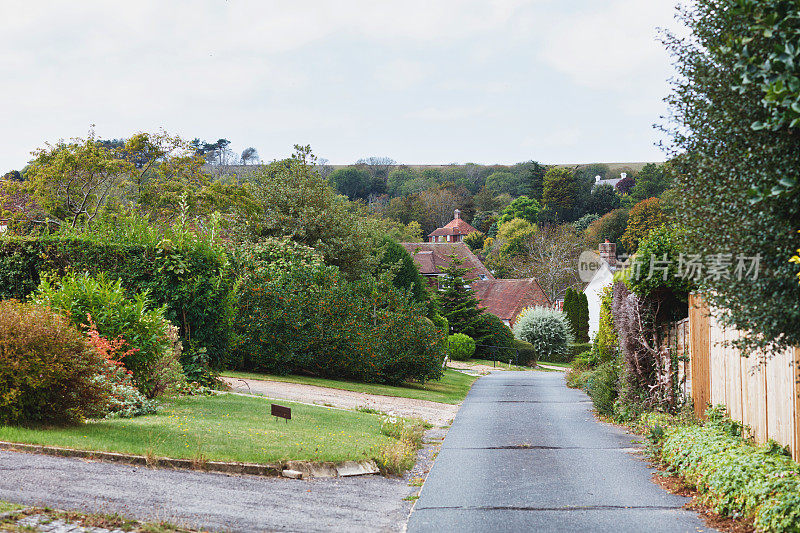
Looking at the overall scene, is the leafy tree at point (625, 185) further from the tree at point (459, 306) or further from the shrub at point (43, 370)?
the shrub at point (43, 370)

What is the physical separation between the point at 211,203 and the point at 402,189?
319ft

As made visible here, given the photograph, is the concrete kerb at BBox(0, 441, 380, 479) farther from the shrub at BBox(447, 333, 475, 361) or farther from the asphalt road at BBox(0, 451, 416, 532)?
the shrub at BBox(447, 333, 475, 361)

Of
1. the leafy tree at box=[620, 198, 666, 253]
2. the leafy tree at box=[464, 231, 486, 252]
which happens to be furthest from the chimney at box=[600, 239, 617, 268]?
the leafy tree at box=[464, 231, 486, 252]

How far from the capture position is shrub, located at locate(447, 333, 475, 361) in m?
40.9

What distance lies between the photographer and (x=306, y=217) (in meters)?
32.8

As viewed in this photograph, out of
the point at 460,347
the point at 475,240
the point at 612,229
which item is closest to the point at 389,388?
the point at 460,347

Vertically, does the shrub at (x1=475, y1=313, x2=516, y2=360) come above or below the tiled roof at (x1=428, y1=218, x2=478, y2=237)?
below

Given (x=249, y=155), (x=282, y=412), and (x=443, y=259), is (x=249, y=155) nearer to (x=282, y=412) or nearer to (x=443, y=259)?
(x=443, y=259)

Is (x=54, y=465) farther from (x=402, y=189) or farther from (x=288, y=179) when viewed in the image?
(x=402, y=189)

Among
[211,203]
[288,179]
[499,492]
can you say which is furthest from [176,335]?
[288,179]

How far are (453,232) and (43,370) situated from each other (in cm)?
9259

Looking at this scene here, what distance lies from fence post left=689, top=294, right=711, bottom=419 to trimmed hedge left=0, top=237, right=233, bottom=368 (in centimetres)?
1010

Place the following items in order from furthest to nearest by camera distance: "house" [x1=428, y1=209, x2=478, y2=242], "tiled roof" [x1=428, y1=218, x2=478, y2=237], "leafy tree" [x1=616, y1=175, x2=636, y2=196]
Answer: "leafy tree" [x1=616, y1=175, x2=636, y2=196]
"tiled roof" [x1=428, y1=218, x2=478, y2=237]
"house" [x1=428, y1=209, x2=478, y2=242]

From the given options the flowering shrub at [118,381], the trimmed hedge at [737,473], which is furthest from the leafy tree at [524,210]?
the trimmed hedge at [737,473]
